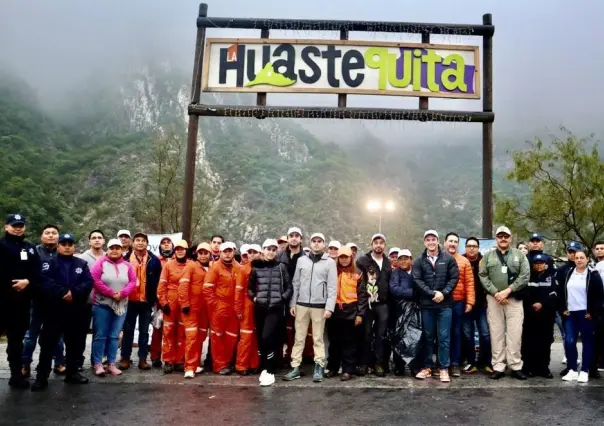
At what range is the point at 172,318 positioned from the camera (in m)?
7.88

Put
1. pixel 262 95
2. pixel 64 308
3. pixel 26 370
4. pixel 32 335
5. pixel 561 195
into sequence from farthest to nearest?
pixel 561 195, pixel 262 95, pixel 32 335, pixel 26 370, pixel 64 308

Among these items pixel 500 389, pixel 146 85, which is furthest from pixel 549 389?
pixel 146 85

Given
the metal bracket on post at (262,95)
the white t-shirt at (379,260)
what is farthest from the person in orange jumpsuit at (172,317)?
the metal bracket on post at (262,95)

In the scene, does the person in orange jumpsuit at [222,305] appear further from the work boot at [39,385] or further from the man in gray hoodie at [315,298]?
the work boot at [39,385]

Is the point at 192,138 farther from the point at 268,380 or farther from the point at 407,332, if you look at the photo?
the point at 407,332

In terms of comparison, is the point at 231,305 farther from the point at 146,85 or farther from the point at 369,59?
the point at 146,85

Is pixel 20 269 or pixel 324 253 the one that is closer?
pixel 20 269

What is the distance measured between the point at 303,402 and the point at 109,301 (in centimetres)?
344

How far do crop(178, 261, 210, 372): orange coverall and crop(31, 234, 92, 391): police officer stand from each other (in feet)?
4.56

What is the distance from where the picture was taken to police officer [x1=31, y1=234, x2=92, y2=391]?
266 inches

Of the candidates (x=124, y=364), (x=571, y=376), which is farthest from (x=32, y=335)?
(x=571, y=376)

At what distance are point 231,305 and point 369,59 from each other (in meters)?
5.92

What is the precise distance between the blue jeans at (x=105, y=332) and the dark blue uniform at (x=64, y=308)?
0.22 meters

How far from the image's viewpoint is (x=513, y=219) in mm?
21141
